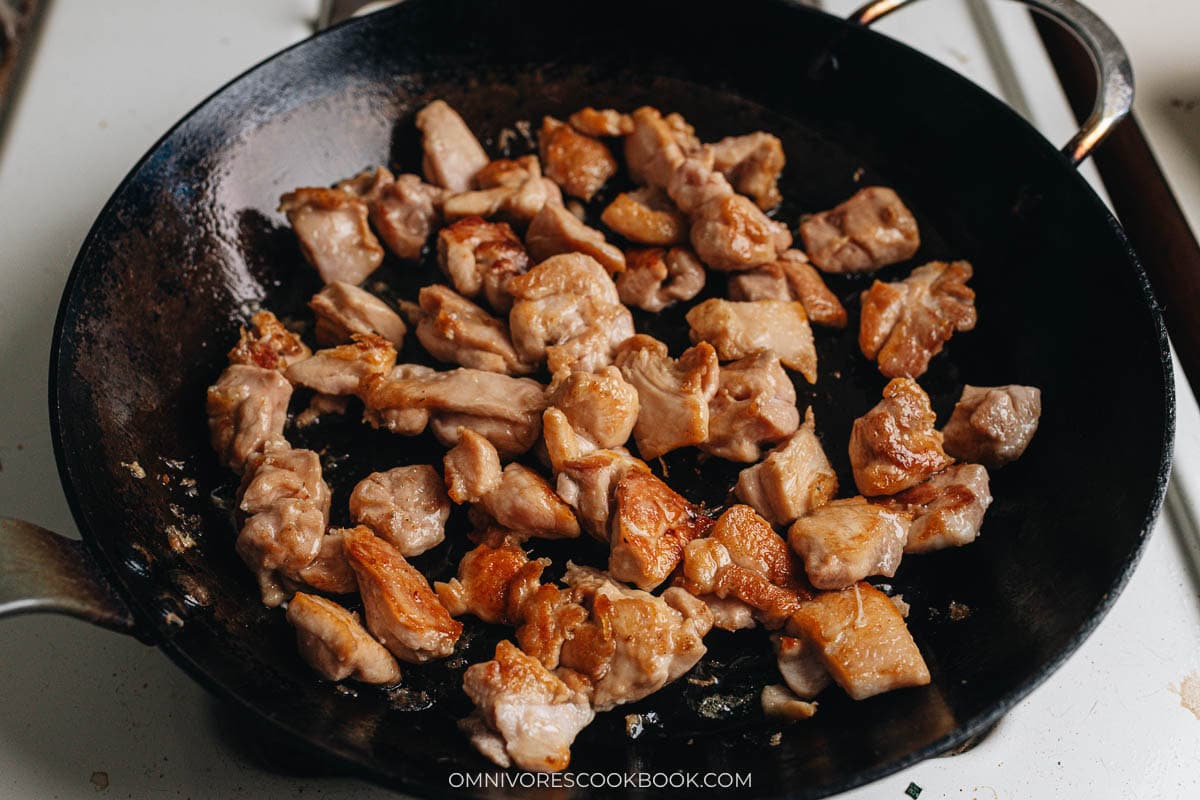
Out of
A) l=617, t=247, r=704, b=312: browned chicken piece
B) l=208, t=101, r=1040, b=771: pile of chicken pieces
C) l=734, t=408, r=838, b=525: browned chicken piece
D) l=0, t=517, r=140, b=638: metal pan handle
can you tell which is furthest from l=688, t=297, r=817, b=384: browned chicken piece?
l=0, t=517, r=140, b=638: metal pan handle

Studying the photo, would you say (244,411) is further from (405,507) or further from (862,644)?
(862,644)

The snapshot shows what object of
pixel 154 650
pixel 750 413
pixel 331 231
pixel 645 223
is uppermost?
pixel 331 231

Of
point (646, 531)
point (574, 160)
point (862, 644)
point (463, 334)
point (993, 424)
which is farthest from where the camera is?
point (574, 160)

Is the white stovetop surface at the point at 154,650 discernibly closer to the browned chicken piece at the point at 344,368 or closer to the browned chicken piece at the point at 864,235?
the browned chicken piece at the point at 344,368

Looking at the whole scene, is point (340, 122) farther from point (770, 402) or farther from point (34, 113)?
point (770, 402)

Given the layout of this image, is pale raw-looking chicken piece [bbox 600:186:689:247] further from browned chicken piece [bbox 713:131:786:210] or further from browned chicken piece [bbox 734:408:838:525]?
browned chicken piece [bbox 734:408:838:525]

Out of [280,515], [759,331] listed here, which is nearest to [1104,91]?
[759,331]
